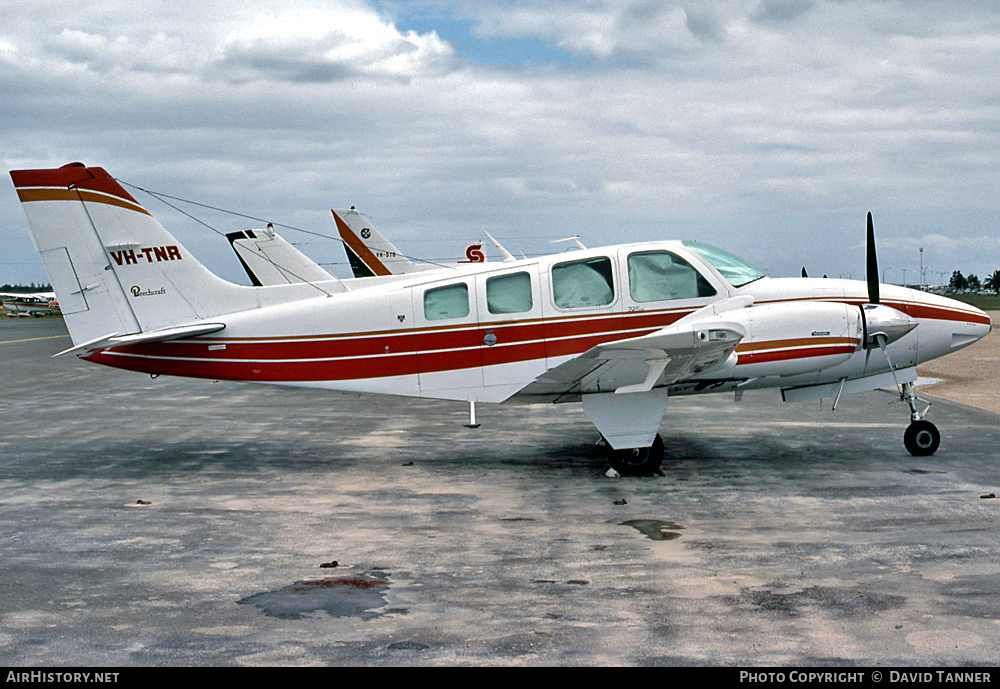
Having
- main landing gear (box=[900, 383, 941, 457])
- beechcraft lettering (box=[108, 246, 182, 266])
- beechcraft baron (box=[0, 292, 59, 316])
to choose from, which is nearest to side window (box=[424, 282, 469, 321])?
beechcraft lettering (box=[108, 246, 182, 266])

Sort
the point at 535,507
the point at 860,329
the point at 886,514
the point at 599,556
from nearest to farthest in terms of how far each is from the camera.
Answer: the point at 599,556 < the point at 886,514 < the point at 535,507 < the point at 860,329

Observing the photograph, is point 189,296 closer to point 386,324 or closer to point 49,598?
point 386,324

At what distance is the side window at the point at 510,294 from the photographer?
35.7 feet

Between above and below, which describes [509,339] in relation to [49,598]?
above

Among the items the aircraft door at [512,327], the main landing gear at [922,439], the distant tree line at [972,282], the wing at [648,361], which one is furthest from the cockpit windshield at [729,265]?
the distant tree line at [972,282]

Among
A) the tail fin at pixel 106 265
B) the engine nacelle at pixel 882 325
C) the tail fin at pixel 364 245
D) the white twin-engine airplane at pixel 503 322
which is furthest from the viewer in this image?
the tail fin at pixel 364 245

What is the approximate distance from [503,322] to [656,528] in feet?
12.1

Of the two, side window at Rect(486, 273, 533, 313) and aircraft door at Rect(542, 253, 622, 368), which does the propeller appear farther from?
side window at Rect(486, 273, 533, 313)

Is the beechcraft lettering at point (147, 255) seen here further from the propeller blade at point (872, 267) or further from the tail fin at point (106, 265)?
→ the propeller blade at point (872, 267)

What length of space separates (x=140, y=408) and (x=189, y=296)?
7.32 metres

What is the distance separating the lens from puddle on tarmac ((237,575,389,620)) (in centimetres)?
596

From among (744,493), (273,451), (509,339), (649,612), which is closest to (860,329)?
(744,493)

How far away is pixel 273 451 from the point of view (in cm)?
1277

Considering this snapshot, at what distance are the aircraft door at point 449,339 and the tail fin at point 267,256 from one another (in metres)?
16.7
